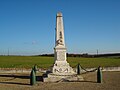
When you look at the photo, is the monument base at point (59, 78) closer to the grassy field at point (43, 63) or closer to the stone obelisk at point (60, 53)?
the stone obelisk at point (60, 53)

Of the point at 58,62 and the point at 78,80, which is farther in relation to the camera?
the point at 58,62

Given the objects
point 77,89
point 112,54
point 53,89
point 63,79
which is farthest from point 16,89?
point 112,54

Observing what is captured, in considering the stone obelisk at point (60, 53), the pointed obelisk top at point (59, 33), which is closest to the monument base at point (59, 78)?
the stone obelisk at point (60, 53)

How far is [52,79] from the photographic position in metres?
17.5

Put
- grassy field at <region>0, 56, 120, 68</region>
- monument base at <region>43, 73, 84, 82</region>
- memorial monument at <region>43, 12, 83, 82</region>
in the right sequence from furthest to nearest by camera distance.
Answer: grassy field at <region>0, 56, 120, 68</region> → memorial monument at <region>43, 12, 83, 82</region> → monument base at <region>43, 73, 84, 82</region>

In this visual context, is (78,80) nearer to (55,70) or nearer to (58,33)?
(55,70)

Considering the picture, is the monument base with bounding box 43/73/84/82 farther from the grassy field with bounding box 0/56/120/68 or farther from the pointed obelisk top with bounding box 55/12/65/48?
the grassy field with bounding box 0/56/120/68

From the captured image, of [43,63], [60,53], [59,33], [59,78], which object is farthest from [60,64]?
[43,63]

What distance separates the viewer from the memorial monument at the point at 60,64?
1773 centimetres

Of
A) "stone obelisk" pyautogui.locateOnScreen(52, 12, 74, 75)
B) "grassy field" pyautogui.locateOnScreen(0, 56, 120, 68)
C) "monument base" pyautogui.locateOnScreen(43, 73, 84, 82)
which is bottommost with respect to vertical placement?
"monument base" pyautogui.locateOnScreen(43, 73, 84, 82)

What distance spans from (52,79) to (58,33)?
412 centimetres

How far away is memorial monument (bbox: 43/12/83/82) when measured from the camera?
17734mm

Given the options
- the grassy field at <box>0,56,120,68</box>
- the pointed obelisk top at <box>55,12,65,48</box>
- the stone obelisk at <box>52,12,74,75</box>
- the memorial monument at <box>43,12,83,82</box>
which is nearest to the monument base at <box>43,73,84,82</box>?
the memorial monument at <box>43,12,83,82</box>

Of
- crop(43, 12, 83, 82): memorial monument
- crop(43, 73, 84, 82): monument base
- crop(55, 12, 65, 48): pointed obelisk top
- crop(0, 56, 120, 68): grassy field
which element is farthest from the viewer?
crop(0, 56, 120, 68): grassy field
